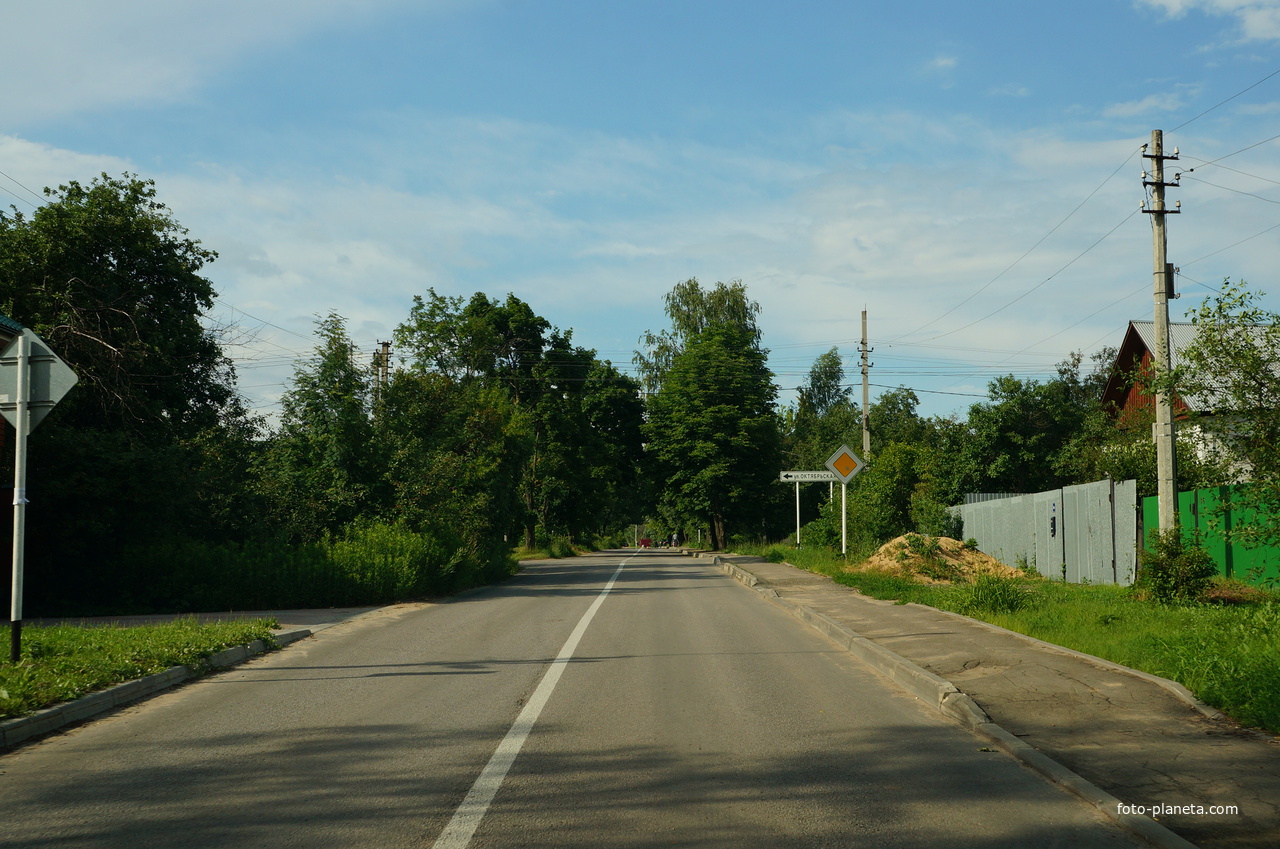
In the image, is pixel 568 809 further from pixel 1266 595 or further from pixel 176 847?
pixel 1266 595

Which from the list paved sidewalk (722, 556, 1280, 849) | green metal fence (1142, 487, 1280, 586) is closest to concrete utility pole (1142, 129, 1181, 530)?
green metal fence (1142, 487, 1280, 586)

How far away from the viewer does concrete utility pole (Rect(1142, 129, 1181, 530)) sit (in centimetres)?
1573

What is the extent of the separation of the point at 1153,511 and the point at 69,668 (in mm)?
17784

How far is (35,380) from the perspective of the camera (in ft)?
31.1

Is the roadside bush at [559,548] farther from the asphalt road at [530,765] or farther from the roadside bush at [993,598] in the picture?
the asphalt road at [530,765]

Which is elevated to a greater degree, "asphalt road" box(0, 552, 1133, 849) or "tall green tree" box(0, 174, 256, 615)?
"tall green tree" box(0, 174, 256, 615)

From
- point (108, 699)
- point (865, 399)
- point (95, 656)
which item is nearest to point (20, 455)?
point (95, 656)

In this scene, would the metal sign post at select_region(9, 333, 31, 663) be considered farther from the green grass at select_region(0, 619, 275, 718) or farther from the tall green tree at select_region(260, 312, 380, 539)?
the tall green tree at select_region(260, 312, 380, 539)

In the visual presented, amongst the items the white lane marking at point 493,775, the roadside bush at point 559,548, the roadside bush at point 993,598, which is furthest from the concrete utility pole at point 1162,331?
the roadside bush at point 559,548

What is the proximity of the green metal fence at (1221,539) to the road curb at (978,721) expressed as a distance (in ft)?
19.1

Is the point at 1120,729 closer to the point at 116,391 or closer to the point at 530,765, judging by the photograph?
the point at 530,765

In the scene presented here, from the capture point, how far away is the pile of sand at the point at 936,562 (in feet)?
73.2

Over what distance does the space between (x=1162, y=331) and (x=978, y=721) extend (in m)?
11.3

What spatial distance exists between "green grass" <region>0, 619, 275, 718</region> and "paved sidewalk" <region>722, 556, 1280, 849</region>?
299 inches
